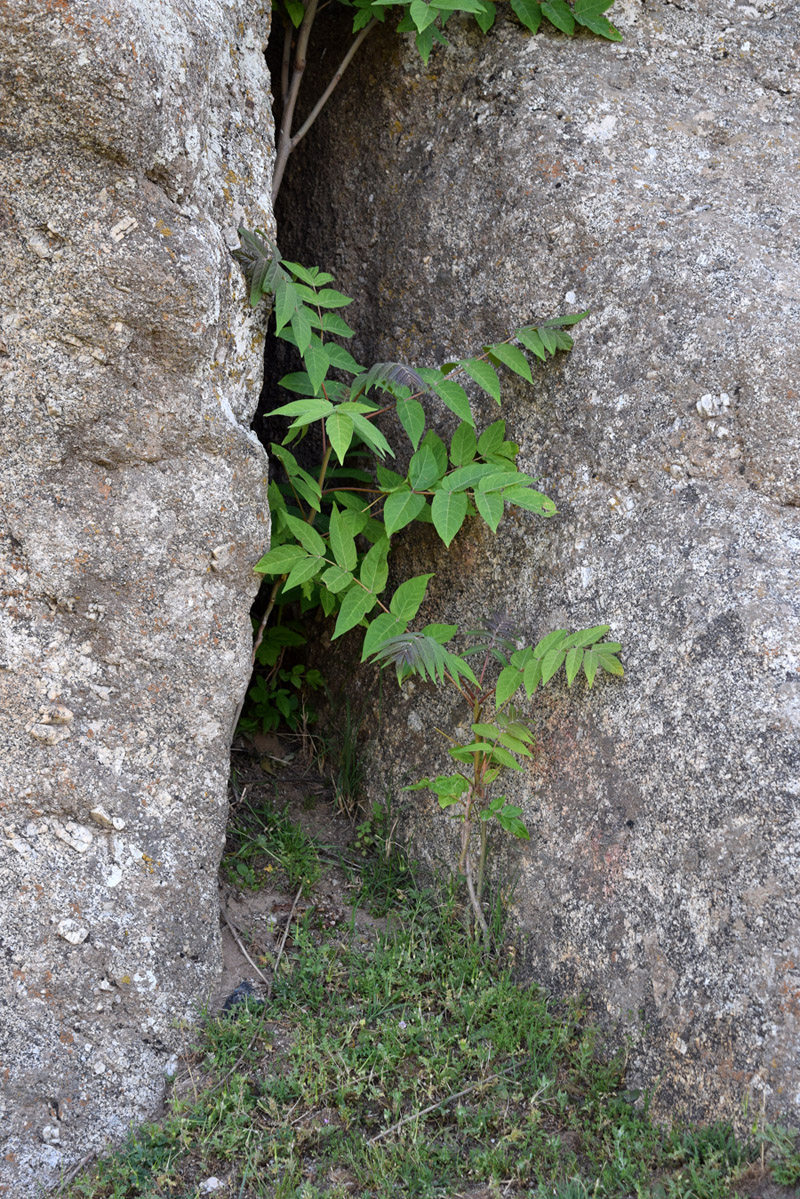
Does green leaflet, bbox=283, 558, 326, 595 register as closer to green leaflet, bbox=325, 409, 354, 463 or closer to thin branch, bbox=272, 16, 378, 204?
green leaflet, bbox=325, 409, 354, 463

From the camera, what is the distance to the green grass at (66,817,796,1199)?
223 cm

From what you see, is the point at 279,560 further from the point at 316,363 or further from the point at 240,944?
the point at 240,944

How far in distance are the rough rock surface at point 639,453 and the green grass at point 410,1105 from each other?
0.49 feet

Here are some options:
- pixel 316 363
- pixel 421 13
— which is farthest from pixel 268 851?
pixel 421 13

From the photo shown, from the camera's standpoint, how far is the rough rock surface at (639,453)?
7.78 ft

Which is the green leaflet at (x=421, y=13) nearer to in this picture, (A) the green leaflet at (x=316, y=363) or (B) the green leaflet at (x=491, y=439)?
(A) the green leaflet at (x=316, y=363)

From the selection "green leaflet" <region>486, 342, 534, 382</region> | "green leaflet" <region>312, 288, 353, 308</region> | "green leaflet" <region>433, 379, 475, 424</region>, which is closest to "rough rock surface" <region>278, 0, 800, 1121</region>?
"green leaflet" <region>486, 342, 534, 382</region>

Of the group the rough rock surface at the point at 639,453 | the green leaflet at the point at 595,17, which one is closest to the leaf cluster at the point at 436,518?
the rough rock surface at the point at 639,453

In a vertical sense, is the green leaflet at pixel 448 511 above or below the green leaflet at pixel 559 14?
below

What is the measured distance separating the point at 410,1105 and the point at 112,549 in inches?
64.9

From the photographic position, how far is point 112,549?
2.53 m

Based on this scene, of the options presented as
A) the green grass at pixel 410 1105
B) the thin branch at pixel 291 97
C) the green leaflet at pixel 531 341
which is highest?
the thin branch at pixel 291 97

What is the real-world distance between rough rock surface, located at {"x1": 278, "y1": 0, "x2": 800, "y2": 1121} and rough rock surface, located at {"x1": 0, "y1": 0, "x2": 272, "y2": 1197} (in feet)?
2.66

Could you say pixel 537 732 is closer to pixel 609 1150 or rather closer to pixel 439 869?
pixel 439 869
